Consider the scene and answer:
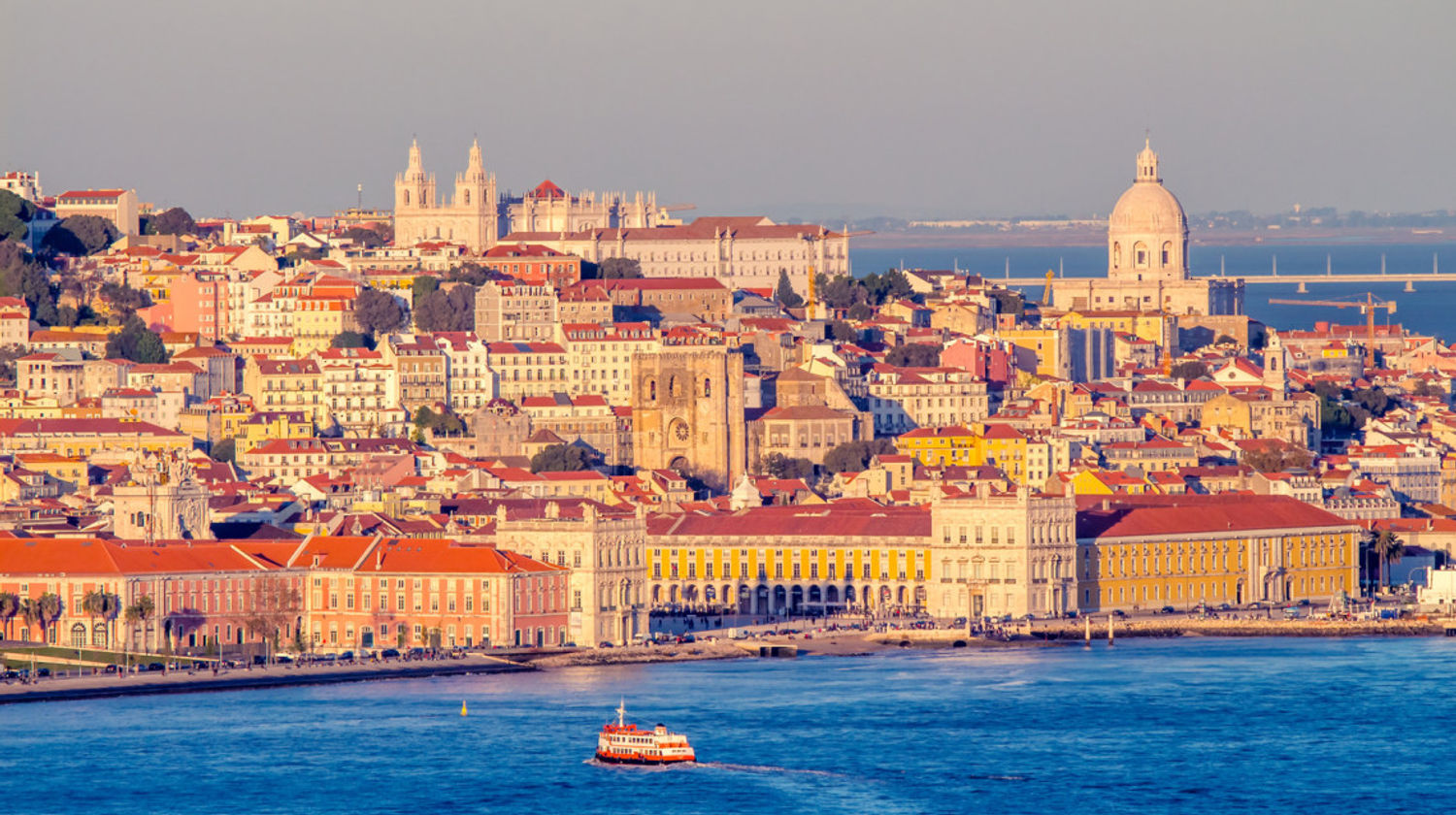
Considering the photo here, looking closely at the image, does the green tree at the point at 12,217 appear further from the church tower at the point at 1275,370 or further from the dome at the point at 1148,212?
the dome at the point at 1148,212

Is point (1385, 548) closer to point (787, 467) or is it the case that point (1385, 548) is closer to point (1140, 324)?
point (787, 467)

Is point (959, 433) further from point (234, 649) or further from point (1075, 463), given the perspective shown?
point (234, 649)

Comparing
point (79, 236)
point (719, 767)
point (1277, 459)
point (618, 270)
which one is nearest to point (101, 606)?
point (719, 767)

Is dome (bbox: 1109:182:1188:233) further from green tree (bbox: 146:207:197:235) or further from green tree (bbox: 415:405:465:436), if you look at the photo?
green tree (bbox: 415:405:465:436)

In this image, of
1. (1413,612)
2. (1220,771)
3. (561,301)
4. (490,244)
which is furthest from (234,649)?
(490,244)

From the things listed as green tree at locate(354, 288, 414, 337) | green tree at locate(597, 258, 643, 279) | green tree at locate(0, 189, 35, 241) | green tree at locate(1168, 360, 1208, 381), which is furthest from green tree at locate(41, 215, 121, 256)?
green tree at locate(1168, 360, 1208, 381)

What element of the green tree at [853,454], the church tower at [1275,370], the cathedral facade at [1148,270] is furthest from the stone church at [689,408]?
the cathedral facade at [1148,270]
